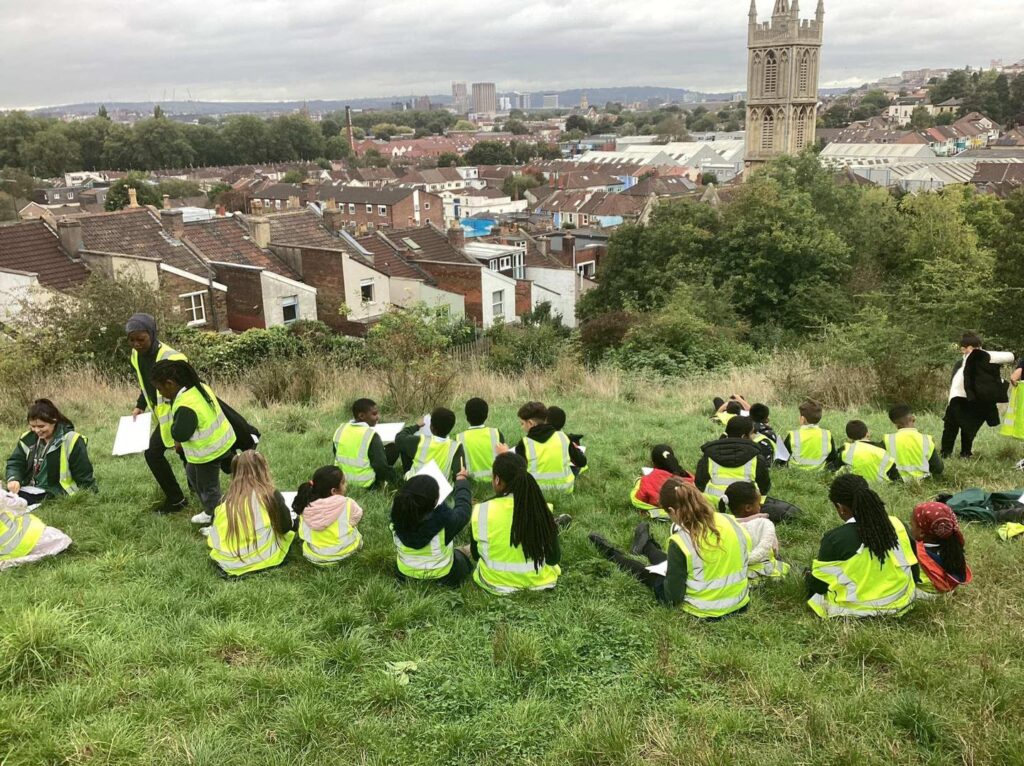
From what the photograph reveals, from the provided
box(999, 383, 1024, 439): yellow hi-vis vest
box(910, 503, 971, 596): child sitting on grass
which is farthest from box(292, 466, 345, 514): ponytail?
box(999, 383, 1024, 439): yellow hi-vis vest

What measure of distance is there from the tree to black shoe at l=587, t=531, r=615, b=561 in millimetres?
78852

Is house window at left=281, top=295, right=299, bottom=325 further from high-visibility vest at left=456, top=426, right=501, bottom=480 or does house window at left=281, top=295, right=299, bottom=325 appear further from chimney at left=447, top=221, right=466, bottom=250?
high-visibility vest at left=456, top=426, right=501, bottom=480

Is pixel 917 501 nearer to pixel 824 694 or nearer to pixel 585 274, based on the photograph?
pixel 824 694

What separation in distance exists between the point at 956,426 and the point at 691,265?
2375 cm

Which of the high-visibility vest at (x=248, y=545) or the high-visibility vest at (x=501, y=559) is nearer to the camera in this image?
the high-visibility vest at (x=501, y=559)

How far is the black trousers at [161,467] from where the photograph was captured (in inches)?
252

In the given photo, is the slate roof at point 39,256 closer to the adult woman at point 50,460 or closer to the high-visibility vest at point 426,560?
the adult woman at point 50,460

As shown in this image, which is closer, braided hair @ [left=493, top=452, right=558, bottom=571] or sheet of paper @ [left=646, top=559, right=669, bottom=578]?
braided hair @ [left=493, top=452, right=558, bottom=571]

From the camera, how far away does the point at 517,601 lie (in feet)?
17.0

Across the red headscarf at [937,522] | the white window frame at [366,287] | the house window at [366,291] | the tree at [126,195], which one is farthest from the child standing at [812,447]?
the tree at [126,195]

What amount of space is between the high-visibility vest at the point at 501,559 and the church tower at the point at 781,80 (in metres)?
78.7

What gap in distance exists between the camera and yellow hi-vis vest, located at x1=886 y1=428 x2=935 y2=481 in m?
7.49

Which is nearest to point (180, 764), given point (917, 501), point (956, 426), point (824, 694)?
point (824, 694)

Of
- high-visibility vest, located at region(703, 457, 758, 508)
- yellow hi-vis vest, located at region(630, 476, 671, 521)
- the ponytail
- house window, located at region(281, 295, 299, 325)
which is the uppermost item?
the ponytail
